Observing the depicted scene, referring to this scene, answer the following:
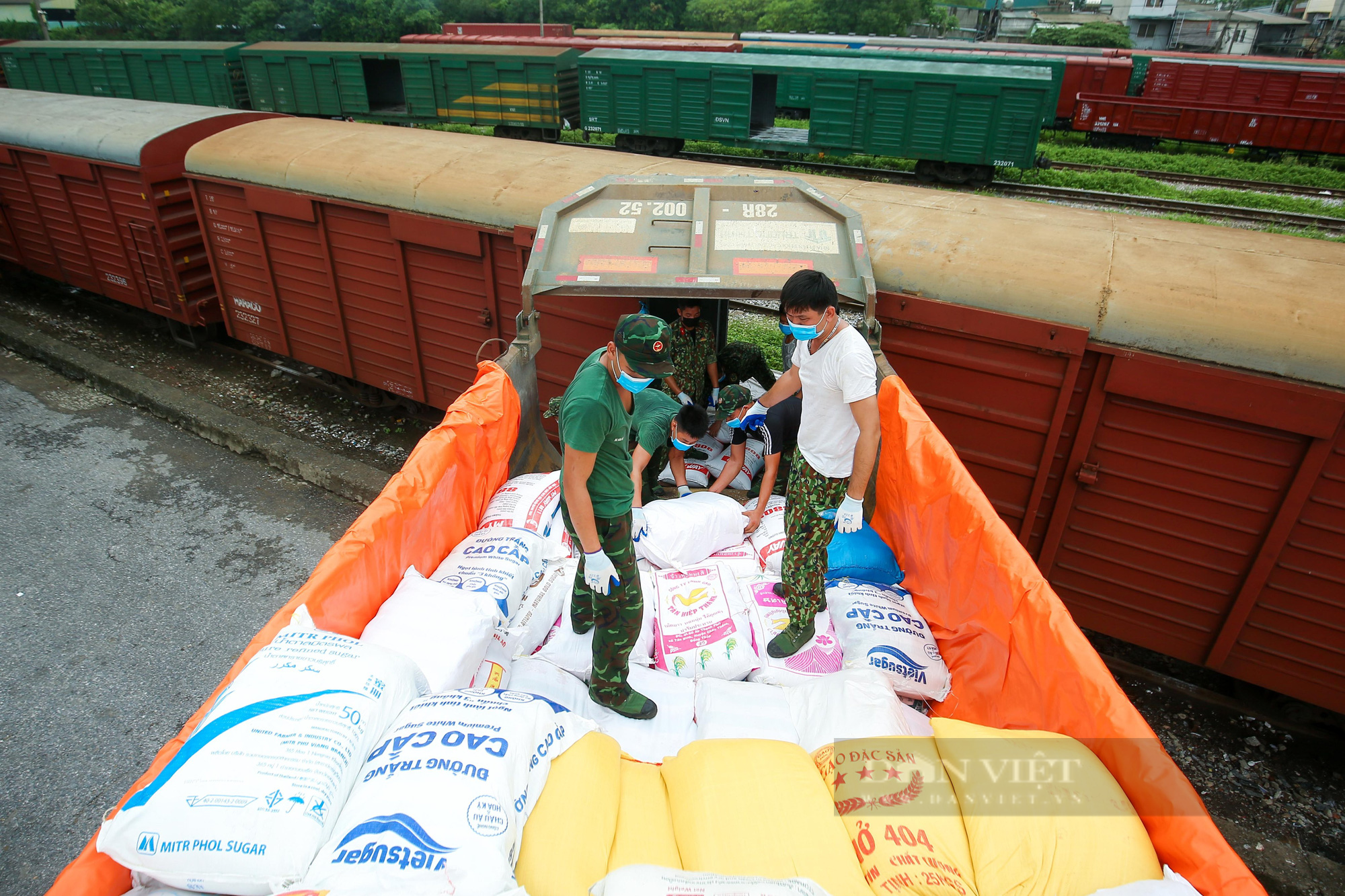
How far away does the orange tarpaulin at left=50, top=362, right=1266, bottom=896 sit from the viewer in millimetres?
1879

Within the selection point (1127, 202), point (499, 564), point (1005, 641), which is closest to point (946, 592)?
point (1005, 641)

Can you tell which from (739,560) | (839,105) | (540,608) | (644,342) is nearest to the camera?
(644,342)

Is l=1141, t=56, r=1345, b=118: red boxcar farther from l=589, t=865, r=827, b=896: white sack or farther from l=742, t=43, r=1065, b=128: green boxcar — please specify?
l=589, t=865, r=827, b=896: white sack

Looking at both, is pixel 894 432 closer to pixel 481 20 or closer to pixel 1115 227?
pixel 1115 227

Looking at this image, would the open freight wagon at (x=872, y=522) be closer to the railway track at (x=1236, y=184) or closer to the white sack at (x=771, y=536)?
the white sack at (x=771, y=536)

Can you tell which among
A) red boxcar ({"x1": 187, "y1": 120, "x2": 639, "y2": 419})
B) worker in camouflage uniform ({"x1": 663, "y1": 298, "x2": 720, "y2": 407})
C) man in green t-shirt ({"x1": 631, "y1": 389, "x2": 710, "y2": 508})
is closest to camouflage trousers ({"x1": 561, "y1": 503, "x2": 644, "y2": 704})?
man in green t-shirt ({"x1": 631, "y1": 389, "x2": 710, "y2": 508})

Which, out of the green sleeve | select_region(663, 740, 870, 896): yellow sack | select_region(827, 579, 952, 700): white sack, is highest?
the green sleeve

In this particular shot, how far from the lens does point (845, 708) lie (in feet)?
8.46

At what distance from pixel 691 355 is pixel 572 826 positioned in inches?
129

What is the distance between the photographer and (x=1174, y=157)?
50.4 feet

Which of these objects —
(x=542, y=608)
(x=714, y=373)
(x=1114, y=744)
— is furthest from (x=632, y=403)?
(x=714, y=373)

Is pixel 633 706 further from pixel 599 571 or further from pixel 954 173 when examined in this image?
pixel 954 173

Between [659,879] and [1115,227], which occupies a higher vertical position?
[1115,227]

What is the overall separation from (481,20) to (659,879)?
52421 mm
